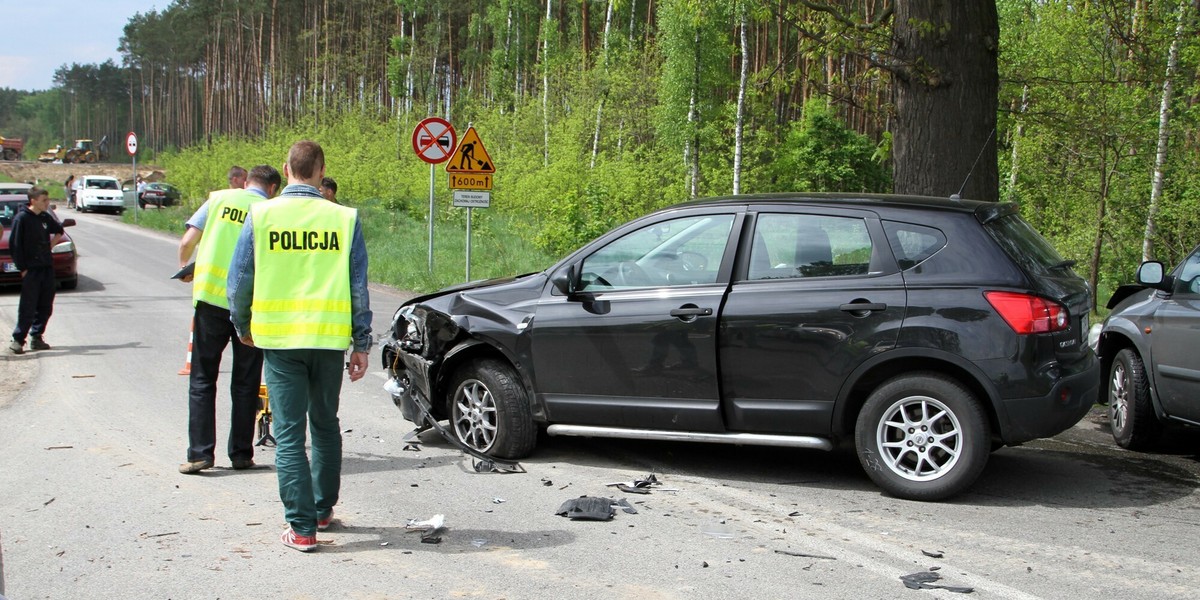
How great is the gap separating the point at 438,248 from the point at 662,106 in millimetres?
14143

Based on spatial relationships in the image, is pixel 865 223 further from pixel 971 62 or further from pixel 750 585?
pixel 971 62

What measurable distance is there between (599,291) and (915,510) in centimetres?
231

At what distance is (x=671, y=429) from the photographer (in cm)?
646

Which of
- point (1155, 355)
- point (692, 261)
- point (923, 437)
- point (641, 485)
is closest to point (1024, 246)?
point (923, 437)

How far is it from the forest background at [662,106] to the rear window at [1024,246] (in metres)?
3.45

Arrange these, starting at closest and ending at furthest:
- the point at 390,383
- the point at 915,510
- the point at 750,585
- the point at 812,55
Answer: the point at 750,585, the point at 915,510, the point at 390,383, the point at 812,55

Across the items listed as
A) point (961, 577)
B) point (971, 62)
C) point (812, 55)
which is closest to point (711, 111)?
point (812, 55)

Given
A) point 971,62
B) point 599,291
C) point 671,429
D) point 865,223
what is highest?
point 971,62

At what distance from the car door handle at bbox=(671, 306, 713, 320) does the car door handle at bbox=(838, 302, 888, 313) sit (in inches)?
31.2

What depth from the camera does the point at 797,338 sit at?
20.1 feet

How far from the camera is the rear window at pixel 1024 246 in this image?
6.00 m

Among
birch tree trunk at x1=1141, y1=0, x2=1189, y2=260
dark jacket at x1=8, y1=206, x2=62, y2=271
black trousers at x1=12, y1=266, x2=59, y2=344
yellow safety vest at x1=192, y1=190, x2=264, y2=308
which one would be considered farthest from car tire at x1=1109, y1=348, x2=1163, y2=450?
birch tree trunk at x1=1141, y1=0, x2=1189, y2=260

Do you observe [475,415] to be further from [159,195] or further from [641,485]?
[159,195]

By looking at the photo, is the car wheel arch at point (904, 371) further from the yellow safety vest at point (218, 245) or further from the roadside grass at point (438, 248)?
the roadside grass at point (438, 248)
